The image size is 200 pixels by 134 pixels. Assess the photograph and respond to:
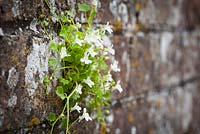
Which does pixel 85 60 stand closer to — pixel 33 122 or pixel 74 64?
pixel 74 64

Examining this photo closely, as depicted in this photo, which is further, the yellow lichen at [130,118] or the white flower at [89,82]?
the yellow lichen at [130,118]

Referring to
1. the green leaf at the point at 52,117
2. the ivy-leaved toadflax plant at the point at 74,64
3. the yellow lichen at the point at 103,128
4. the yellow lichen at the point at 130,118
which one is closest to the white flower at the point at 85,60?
the ivy-leaved toadflax plant at the point at 74,64

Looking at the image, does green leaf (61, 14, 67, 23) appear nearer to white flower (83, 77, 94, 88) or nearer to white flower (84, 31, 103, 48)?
white flower (84, 31, 103, 48)

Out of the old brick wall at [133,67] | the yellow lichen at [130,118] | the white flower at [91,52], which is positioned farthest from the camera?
the yellow lichen at [130,118]

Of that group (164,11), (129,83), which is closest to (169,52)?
(164,11)

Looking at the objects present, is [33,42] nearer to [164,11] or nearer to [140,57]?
[140,57]

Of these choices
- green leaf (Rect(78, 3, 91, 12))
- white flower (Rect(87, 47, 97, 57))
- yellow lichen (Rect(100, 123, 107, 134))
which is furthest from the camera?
yellow lichen (Rect(100, 123, 107, 134))

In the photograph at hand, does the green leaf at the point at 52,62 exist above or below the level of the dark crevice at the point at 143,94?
Result: above

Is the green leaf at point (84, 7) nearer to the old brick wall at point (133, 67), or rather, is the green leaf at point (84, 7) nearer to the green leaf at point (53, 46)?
the old brick wall at point (133, 67)

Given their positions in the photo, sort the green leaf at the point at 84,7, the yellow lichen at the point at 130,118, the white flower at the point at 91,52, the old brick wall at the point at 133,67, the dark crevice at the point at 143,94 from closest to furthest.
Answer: the old brick wall at the point at 133,67 → the white flower at the point at 91,52 → the green leaf at the point at 84,7 → the dark crevice at the point at 143,94 → the yellow lichen at the point at 130,118

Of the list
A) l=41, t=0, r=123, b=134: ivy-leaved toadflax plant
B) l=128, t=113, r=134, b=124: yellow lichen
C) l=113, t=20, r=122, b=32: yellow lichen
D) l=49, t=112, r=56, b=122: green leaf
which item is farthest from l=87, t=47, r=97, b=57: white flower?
l=128, t=113, r=134, b=124: yellow lichen
